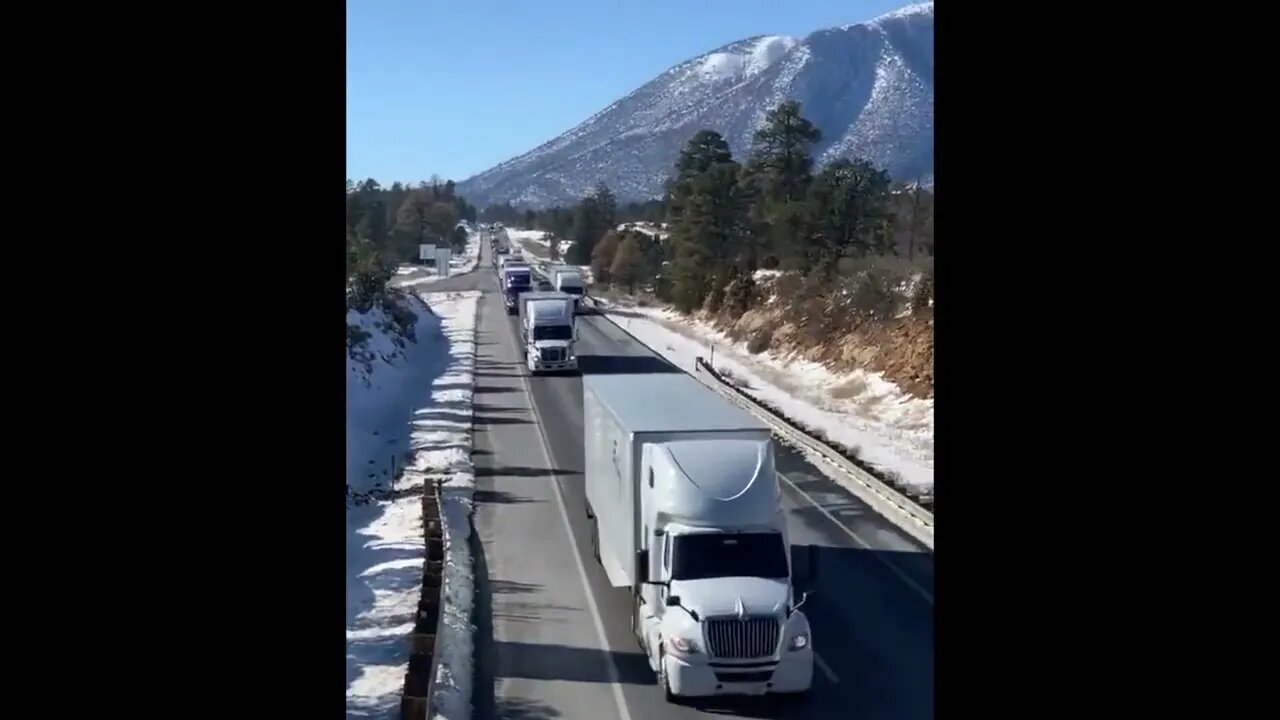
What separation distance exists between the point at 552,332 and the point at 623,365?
6.03 feet

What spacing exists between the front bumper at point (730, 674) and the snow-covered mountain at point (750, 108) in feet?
274

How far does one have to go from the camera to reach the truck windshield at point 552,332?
26.9m

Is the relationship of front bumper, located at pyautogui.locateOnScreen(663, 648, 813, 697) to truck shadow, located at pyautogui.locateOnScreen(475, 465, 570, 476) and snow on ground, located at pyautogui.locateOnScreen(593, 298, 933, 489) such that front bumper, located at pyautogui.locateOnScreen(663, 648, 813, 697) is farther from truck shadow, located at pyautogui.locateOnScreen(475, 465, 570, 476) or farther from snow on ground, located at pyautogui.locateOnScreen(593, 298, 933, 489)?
truck shadow, located at pyautogui.locateOnScreen(475, 465, 570, 476)

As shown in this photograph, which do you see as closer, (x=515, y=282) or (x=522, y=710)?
(x=522, y=710)

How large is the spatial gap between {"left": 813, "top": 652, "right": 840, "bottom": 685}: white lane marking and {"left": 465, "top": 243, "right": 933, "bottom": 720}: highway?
1 centimetres

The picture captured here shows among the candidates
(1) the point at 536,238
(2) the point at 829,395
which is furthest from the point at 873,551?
(1) the point at 536,238

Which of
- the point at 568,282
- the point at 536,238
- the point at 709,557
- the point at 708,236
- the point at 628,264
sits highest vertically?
the point at 536,238

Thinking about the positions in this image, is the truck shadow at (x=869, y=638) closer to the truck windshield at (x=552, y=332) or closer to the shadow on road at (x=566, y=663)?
the shadow on road at (x=566, y=663)

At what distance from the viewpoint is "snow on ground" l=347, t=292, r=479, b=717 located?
8.91 metres

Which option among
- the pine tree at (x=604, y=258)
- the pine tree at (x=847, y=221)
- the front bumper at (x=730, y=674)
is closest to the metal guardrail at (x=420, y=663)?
the front bumper at (x=730, y=674)

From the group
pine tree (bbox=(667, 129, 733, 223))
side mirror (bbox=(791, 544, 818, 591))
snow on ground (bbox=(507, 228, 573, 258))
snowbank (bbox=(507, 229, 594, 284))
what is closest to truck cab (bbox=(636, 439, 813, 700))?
side mirror (bbox=(791, 544, 818, 591))

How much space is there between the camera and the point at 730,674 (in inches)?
319

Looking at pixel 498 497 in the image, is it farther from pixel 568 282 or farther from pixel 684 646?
pixel 568 282
